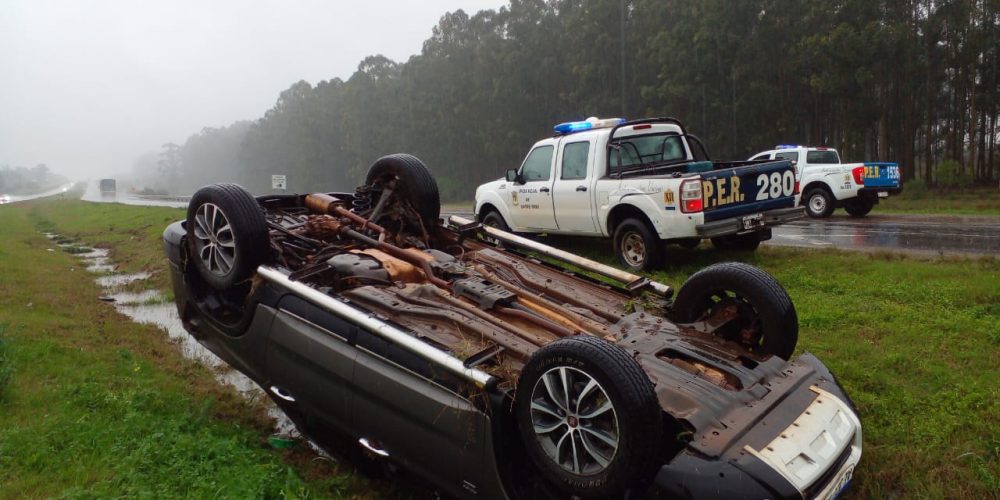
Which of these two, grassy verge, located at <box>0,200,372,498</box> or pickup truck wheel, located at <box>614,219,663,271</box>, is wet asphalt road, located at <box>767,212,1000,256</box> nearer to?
pickup truck wheel, located at <box>614,219,663,271</box>

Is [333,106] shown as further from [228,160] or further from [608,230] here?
[608,230]

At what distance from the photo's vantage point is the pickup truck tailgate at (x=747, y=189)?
298 inches

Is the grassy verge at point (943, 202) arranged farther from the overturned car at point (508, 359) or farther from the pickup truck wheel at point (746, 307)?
the overturned car at point (508, 359)

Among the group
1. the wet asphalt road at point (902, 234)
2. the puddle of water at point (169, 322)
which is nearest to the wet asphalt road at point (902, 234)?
the wet asphalt road at point (902, 234)

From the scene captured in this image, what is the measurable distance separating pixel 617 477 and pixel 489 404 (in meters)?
0.68

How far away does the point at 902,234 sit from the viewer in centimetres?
1123

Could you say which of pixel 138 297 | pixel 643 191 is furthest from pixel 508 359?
pixel 138 297

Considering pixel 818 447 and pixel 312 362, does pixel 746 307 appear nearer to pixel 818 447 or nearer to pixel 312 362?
pixel 818 447

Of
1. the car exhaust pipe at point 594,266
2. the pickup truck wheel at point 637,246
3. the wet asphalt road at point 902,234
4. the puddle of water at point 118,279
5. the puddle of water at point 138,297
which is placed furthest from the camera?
the puddle of water at point 118,279

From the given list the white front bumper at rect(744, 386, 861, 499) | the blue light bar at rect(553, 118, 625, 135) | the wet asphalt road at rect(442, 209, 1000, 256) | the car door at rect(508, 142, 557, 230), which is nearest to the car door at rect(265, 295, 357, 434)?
the white front bumper at rect(744, 386, 861, 499)

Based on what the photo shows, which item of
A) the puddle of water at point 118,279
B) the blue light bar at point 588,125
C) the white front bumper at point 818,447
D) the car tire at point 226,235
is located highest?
the blue light bar at point 588,125

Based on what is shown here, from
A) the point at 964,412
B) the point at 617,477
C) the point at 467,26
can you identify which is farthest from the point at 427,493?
the point at 467,26

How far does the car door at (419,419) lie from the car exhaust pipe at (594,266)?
1812 mm

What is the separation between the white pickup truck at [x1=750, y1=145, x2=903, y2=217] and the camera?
14.9 m
